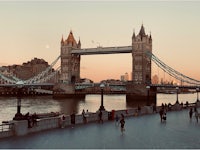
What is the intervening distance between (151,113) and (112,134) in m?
14.0

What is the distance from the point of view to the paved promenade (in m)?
15.3

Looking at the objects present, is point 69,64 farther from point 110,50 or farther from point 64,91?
point 110,50

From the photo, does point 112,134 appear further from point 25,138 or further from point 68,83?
point 68,83

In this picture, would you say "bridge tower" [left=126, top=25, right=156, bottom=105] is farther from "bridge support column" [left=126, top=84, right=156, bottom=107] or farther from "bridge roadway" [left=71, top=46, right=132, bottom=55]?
"bridge roadway" [left=71, top=46, right=132, bottom=55]

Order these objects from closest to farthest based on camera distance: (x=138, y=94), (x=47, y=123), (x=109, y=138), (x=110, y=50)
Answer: (x=109, y=138) → (x=47, y=123) → (x=138, y=94) → (x=110, y=50)

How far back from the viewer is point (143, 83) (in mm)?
102688

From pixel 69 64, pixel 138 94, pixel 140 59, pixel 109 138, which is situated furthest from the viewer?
pixel 69 64

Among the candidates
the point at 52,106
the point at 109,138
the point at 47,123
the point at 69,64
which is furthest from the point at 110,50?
the point at 109,138

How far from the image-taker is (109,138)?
56.7ft

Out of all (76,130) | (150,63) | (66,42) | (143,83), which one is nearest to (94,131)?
(76,130)

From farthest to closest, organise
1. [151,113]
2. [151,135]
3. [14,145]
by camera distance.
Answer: [151,113], [151,135], [14,145]

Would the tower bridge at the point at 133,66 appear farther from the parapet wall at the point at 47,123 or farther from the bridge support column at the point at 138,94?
the parapet wall at the point at 47,123

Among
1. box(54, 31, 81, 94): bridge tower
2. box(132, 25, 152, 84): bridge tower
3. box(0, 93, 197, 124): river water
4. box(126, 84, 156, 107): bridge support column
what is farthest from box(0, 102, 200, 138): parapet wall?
box(54, 31, 81, 94): bridge tower

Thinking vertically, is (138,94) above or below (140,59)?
below
